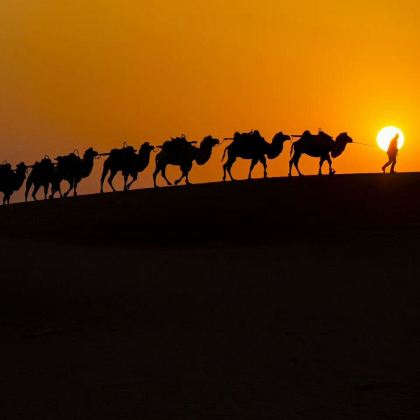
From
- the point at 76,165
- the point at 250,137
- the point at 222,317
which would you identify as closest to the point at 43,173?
the point at 76,165

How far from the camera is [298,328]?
8.51 metres

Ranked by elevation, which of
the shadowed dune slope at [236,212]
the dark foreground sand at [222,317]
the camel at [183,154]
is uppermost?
the camel at [183,154]

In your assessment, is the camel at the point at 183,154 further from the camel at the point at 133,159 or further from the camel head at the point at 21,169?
the camel head at the point at 21,169

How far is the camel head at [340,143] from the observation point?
27906 millimetres

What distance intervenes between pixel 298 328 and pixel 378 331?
2.57 ft

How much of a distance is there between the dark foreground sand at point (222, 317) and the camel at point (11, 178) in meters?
16.8

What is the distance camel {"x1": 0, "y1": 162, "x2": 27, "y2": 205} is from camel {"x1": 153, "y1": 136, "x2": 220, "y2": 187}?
10872 mm

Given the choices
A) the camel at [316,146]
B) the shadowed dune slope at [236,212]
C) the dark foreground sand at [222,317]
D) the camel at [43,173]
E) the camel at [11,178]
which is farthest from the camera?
the camel at [11,178]

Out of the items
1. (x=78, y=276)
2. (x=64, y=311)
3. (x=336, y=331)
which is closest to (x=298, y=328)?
(x=336, y=331)

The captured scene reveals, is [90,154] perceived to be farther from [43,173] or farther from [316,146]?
[316,146]

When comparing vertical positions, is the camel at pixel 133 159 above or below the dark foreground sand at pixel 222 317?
above

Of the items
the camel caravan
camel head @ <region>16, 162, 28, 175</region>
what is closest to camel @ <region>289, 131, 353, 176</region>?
the camel caravan

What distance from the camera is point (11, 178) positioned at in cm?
3722

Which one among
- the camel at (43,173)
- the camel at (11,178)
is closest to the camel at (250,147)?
the camel at (43,173)
